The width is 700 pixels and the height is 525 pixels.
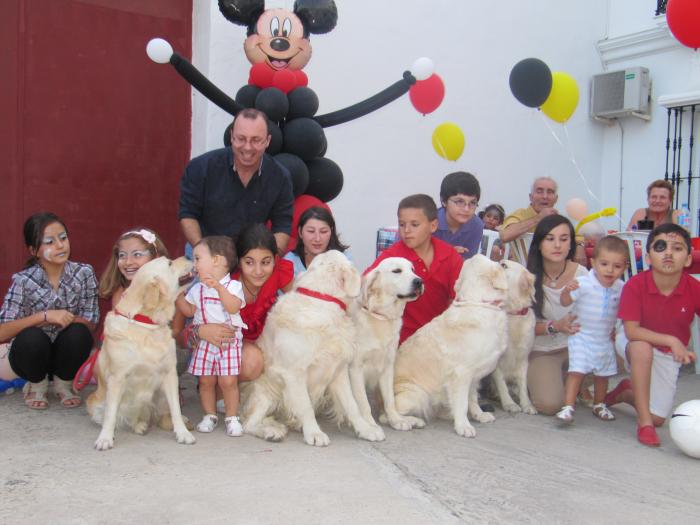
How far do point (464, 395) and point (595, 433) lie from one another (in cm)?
80

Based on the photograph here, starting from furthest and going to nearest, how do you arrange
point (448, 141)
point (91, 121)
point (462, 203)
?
1. point (448, 141)
2. point (91, 121)
3. point (462, 203)

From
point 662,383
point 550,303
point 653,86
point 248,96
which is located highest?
point 653,86

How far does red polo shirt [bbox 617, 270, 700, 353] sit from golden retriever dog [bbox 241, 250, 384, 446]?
5.20 ft

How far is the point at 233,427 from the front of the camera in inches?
139

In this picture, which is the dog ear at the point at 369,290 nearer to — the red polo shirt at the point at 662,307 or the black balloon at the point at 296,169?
the red polo shirt at the point at 662,307

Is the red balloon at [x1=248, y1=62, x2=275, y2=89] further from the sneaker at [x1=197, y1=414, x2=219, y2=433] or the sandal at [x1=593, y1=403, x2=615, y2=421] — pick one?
the sandal at [x1=593, y1=403, x2=615, y2=421]

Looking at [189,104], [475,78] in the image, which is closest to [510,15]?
[475,78]

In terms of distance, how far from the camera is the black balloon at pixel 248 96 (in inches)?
204

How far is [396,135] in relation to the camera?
7.68 meters

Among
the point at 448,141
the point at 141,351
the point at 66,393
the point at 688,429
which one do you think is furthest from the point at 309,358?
the point at 448,141

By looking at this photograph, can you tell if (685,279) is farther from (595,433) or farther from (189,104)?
(189,104)

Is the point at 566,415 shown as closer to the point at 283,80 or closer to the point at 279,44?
the point at 283,80

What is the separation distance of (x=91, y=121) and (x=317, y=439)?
12.2 feet

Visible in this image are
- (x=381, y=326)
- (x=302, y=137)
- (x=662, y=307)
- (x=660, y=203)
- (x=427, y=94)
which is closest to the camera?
(x=381, y=326)
